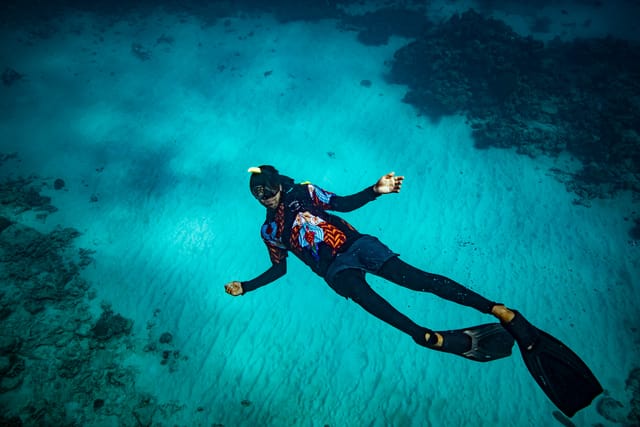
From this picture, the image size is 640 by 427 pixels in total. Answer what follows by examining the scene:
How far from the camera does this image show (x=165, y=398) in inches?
273

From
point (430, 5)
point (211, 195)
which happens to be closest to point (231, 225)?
point (211, 195)

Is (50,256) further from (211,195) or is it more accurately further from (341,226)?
(341,226)

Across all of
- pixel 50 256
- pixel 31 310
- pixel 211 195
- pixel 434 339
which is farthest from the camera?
pixel 211 195

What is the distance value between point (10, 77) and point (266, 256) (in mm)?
19621

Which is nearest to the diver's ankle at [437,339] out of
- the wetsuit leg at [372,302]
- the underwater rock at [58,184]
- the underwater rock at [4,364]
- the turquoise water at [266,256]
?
the wetsuit leg at [372,302]

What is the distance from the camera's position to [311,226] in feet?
12.0

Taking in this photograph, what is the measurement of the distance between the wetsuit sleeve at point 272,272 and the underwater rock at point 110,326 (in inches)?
254

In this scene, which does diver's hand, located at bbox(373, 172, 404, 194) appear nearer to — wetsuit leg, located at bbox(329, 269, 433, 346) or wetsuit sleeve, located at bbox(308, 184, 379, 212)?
wetsuit sleeve, located at bbox(308, 184, 379, 212)

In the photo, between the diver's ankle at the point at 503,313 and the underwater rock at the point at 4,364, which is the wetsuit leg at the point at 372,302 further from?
the underwater rock at the point at 4,364

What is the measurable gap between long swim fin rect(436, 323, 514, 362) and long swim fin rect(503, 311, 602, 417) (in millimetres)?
297

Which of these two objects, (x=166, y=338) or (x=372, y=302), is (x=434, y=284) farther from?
(x=166, y=338)

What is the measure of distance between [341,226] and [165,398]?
23.1ft

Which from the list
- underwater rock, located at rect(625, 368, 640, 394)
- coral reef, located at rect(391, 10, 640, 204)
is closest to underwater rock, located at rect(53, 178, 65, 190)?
coral reef, located at rect(391, 10, 640, 204)

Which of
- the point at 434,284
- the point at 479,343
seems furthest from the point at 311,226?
the point at 479,343
